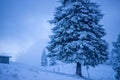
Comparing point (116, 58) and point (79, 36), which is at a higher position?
point (79, 36)

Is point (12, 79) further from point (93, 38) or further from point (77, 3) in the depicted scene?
point (77, 3)

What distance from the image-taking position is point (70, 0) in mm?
22906

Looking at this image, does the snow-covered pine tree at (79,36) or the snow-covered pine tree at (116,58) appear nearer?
the snow-covered pine tree at (79,36)

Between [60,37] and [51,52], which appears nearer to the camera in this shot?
[60,37]

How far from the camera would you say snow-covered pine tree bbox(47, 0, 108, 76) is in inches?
770

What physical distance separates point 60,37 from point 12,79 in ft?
42.0

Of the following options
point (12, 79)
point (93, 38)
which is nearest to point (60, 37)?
point (93, 38)

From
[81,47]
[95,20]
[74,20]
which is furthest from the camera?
A: [95,20]

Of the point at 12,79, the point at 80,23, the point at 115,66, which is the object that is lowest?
the point at 115,66

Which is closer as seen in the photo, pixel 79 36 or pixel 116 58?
pixel 79 36

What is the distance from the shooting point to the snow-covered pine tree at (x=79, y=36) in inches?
770

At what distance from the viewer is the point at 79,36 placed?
20.3 meters

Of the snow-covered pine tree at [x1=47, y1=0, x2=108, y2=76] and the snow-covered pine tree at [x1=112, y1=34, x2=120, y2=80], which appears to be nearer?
the snow-covered pine tree at [x1=47, y1=0, x2=108, y2=76]

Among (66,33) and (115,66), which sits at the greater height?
(66,33)
